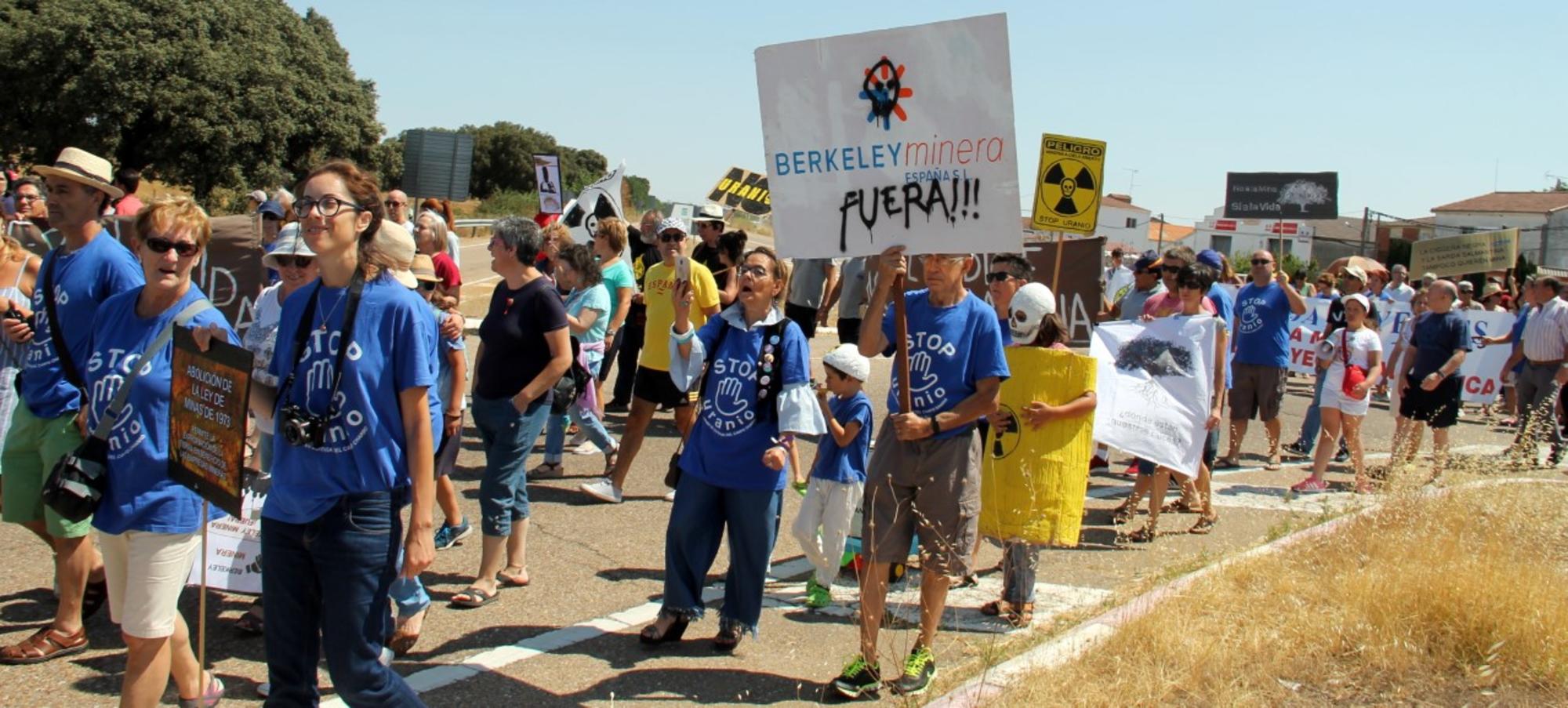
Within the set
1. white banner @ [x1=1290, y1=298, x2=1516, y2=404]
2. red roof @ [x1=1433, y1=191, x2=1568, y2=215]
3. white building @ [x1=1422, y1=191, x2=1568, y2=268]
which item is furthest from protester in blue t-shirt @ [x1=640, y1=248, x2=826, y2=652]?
red roof @ [x1=1433, y1=191, x2=1568, y2=215]

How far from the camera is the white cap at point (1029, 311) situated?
6312mm

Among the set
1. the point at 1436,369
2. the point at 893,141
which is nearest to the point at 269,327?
the point at 893,141

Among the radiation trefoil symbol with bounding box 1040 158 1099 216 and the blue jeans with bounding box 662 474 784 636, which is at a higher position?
the radiation trefoil symbol with bounding box 1040 158 1099 216

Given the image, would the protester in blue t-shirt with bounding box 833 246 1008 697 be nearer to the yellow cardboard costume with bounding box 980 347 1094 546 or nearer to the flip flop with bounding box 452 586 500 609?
the yellow cardboard costume with bounding box 980 347 1094 546

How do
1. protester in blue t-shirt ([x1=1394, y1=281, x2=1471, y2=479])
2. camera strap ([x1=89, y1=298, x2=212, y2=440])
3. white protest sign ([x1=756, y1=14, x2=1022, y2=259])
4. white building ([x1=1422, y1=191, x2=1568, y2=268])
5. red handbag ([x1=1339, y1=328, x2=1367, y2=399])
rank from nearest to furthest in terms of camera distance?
camera strap ([x1=89, y1=298, x2=212, y2=440]), white protest sign ([x1=756, y1=14, x2=1022, y2=259]), red handbag ([x1=1339, y1=328, x2=1367, y2=399]), protester in blue t-shirt ([x1=1394, y1=281, x2=1471, y2=479]), white building ([x1=1422, y1=191, x2=1568, y2=268])

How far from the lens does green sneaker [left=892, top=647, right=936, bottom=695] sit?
4781 mm

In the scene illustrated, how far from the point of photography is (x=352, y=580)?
347 centimetres

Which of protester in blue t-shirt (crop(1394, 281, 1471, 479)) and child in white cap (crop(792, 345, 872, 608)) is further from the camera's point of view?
protester in blue t-shirt (crop(1394, 281, 1471, 479))

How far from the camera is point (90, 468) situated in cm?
394

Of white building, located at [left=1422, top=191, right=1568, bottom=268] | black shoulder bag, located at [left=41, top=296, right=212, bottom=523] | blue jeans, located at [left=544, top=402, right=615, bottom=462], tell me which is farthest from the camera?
white building, located at [left=1422, top=191, right=1568, bottom=268]

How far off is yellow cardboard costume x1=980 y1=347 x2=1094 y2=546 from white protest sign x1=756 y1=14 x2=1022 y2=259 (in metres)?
1.43

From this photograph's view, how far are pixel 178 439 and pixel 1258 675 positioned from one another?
13.3 feet

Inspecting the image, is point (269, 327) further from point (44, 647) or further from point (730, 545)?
point (730, 545)

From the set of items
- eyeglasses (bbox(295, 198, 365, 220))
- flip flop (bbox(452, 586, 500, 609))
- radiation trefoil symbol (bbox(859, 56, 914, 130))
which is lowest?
flip flop (bbox(452, 586, 500, 609))
